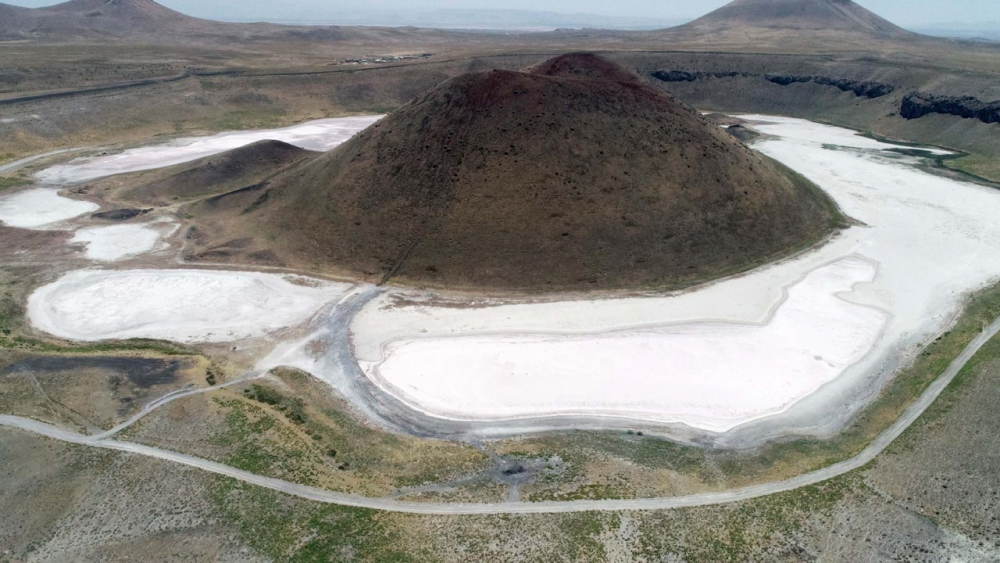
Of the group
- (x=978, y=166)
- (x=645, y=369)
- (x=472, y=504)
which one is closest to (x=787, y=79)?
(x=978, y=166)

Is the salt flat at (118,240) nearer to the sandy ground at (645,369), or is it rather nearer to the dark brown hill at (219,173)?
the dark brown hill at (219,173)

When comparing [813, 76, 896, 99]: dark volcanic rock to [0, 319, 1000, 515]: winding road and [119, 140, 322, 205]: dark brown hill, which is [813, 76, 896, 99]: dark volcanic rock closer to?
[0, 319, 1000, 515]: winding road

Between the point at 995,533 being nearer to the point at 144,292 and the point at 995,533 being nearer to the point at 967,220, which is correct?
the point at 967,220

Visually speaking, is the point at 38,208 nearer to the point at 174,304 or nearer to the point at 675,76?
the point at 174,304

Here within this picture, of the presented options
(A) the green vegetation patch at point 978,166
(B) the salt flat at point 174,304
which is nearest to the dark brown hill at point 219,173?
(B) the salt flat at point 174,304

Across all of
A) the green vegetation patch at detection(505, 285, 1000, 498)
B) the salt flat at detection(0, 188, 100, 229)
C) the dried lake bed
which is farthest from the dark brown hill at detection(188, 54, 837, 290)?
the green vegetation patch at detection(505, 285, 1000, 498)

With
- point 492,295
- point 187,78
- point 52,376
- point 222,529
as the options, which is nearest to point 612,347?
point 492,295
